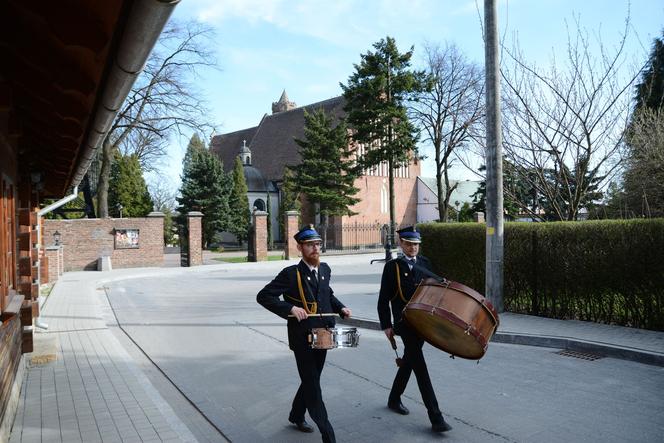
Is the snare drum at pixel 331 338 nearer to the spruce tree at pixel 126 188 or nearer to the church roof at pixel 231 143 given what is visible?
the spruce tree at pixel 126 188

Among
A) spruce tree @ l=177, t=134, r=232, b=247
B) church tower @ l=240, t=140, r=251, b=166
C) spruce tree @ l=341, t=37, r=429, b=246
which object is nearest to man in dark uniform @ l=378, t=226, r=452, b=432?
spruce tree @ l=341, t=37, r=429, b=246

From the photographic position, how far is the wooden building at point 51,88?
2.63m

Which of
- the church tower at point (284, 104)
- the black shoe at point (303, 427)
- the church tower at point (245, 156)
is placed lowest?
the black shoe at point (303, 427)

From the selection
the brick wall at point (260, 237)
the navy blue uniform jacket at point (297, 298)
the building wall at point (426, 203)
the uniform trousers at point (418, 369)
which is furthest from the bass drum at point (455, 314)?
the building wall at point (426, 203)

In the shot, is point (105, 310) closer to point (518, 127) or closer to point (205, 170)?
point (518, 127)

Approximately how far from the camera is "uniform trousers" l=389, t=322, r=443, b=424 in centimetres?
471

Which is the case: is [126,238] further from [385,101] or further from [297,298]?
[297,298]

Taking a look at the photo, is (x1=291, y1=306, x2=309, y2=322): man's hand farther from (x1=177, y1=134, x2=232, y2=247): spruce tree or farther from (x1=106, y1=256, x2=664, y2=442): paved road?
(x1=177, y1=134, x2=232, y2=247): spruce tree

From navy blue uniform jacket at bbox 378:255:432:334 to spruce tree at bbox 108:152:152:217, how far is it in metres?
46.0

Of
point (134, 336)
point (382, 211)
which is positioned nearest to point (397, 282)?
point (134, 336)

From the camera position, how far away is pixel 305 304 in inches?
179

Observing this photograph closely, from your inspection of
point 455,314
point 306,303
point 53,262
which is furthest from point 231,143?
point 455,314

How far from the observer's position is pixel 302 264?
4711mm

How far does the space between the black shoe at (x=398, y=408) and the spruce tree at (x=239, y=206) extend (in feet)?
134
